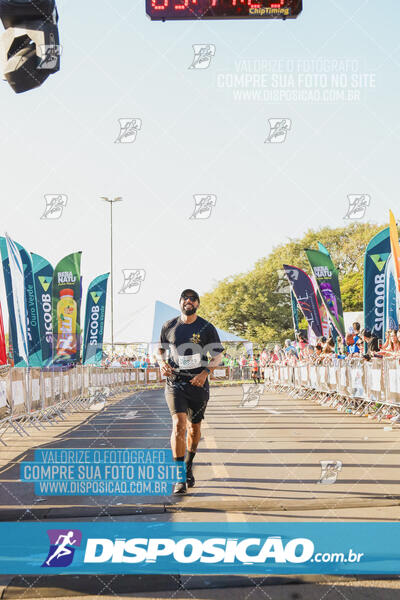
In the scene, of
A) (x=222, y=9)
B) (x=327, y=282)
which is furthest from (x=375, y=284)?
(x=222, y=9)

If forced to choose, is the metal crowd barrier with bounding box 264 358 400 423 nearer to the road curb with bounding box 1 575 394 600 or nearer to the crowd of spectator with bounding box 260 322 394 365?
the crowd of spectator with bounding box 260 322 394 365

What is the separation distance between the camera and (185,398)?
7.80m

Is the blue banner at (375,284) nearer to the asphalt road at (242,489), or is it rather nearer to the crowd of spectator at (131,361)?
the asphalt road at (242,489)

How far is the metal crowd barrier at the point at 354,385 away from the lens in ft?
48.1

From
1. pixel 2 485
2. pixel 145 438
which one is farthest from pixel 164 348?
pixel 145 438

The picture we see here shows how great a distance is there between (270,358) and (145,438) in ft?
80.7

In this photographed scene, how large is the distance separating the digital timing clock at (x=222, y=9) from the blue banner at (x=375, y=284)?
1211 centimetres

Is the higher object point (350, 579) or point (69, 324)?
point (69, 324)

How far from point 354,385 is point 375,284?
256cm

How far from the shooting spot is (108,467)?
904 centimetres

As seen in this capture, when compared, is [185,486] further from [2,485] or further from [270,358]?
[270,358]

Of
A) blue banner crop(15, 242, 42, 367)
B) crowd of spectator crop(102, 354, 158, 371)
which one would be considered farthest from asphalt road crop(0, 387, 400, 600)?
crowd of spectator crop(102, 354, 158, 371)

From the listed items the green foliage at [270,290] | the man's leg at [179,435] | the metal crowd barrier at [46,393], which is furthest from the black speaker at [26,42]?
the green foliage at [270,290]

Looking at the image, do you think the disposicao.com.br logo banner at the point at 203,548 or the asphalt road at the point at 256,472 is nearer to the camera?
the disposicao.com.br logo banner at the point at 203,548
